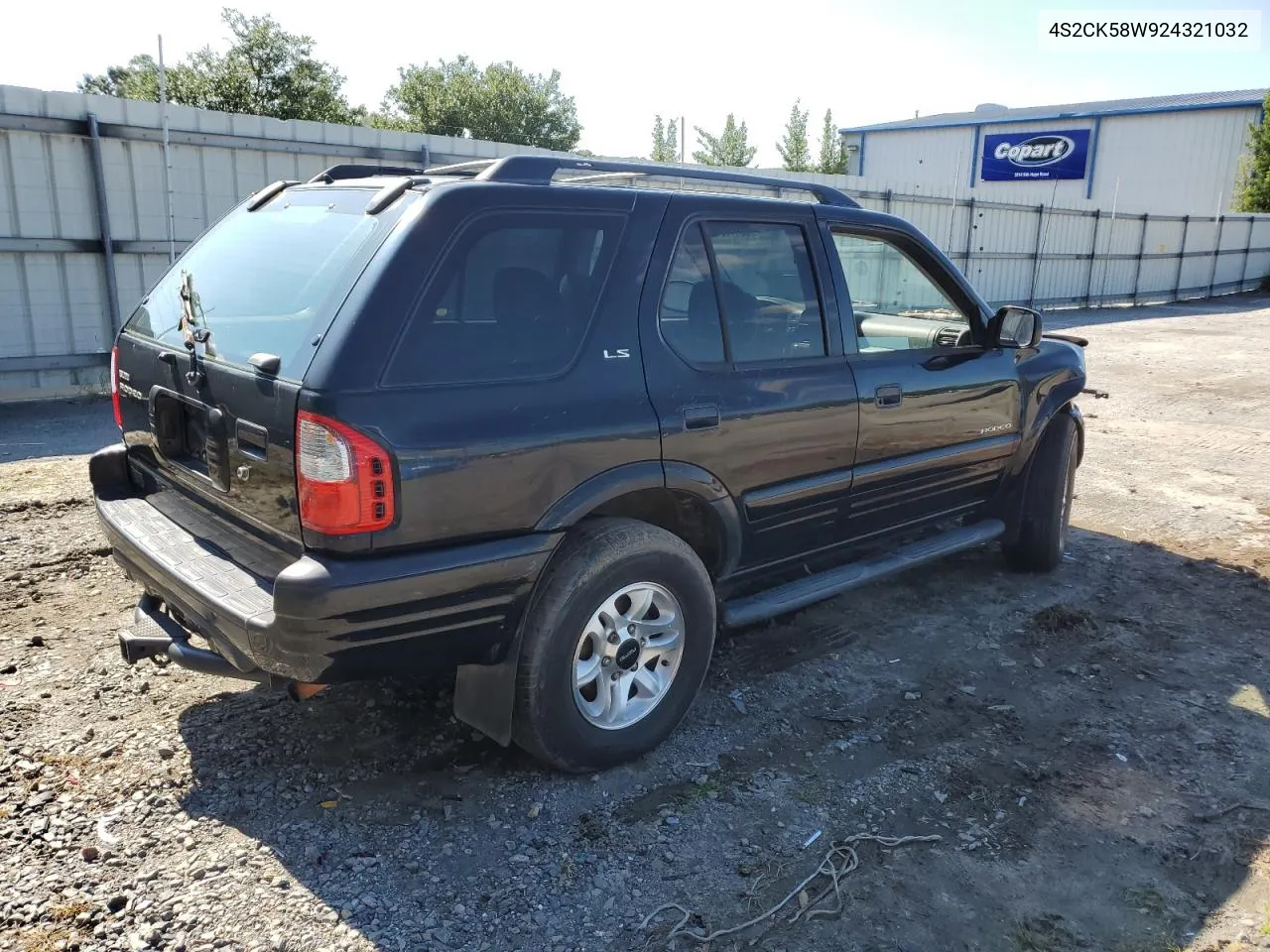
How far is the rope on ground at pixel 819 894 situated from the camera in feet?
8.32

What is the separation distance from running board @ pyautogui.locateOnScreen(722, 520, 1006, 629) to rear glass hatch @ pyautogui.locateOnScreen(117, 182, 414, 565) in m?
1.74

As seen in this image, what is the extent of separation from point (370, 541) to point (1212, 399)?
11.4 meters

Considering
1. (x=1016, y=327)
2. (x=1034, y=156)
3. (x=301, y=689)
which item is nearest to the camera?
(x=301, y=689)

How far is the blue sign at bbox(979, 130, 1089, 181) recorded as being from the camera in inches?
1602

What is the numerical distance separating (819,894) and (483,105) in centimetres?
4716

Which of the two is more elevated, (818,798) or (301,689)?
(301,689)

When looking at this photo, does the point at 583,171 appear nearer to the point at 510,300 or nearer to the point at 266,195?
the point at 510,300

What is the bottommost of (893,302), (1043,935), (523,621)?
(1043,935)

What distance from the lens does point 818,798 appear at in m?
3.14

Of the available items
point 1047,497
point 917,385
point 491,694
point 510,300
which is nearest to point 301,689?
point 491,694

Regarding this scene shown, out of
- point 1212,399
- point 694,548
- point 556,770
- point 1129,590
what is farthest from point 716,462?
point 1212,399

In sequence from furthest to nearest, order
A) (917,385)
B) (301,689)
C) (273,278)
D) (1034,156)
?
(1034,156)
(917,385)
(273,278)
(301,689)

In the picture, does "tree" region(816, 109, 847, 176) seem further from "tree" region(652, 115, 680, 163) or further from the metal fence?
the metal fence

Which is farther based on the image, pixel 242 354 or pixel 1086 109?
pixel 1086 109
